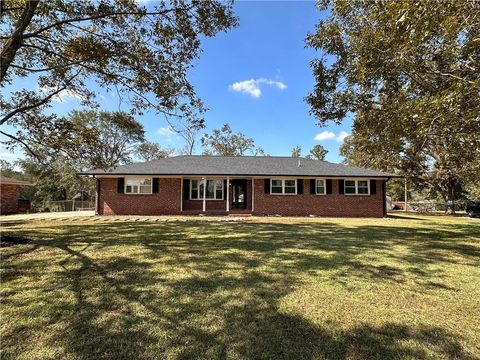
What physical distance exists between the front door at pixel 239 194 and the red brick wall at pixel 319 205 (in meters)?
1.80

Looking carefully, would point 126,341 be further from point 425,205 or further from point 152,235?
point 425,205

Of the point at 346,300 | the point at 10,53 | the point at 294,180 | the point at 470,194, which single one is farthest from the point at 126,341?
the point at 470,194

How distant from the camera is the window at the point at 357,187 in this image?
767 inches

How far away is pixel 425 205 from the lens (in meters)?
32.6

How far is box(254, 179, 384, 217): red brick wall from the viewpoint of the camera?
63.4ft

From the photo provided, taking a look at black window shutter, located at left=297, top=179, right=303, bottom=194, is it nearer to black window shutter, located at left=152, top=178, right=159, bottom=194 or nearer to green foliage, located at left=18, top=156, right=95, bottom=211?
black window shutter, located at left=152, top=178, right=159, bottom=194

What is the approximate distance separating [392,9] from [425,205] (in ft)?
107

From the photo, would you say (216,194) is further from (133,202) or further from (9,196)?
(9,196)

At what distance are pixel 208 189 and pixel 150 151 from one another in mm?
27671

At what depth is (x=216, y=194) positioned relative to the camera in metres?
20.8

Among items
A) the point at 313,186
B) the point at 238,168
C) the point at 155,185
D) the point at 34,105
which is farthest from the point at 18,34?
the point at 313,186

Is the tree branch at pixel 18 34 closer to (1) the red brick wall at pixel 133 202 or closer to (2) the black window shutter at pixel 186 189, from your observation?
(1) the red brick wall at pixel 133 202

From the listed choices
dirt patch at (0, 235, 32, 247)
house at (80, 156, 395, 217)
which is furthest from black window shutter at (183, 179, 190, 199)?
dirt patch at (0, 235, 32, 247)

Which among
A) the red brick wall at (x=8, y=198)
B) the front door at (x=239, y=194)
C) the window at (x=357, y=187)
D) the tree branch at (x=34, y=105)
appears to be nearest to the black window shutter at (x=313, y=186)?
the window at (x=357, y=187)
